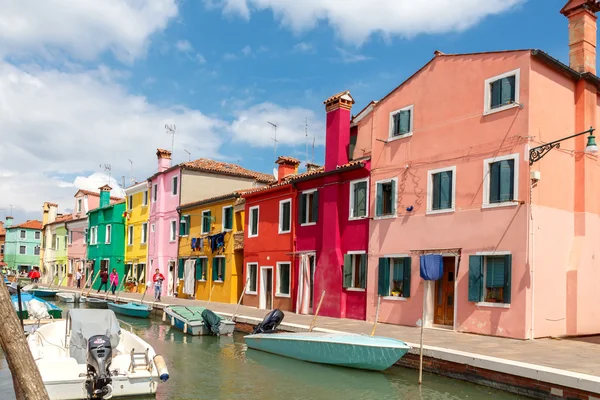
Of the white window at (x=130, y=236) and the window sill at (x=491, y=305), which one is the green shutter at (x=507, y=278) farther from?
the white window at (x=130, y=236)

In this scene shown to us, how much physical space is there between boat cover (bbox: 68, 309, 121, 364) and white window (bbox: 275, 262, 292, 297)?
12958 mm

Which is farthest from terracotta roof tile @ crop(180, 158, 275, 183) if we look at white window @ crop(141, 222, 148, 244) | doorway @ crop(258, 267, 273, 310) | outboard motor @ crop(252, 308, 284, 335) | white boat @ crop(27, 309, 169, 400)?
white boat @ crop(27, 309, 169, 400)

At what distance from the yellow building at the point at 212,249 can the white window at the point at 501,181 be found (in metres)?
14.5

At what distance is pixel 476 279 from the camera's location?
1573cm

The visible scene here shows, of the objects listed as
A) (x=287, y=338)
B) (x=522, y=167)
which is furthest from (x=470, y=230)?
(x=287, y=338)

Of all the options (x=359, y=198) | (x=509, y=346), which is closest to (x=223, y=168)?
(x=359, y=198)

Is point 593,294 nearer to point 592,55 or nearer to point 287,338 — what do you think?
point 592,55

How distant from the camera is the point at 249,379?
512 inches

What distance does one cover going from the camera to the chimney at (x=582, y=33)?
54.3 ft

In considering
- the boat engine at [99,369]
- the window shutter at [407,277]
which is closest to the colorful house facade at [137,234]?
the window shutter at [407,277]

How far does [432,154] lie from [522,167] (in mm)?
3222

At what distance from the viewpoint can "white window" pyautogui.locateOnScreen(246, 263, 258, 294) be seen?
2636 centimetres

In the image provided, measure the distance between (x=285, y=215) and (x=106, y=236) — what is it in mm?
24036

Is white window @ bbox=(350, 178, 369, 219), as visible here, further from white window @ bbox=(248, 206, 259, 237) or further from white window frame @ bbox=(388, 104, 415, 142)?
white window @ bbox=(248, 206, 259, 237)
